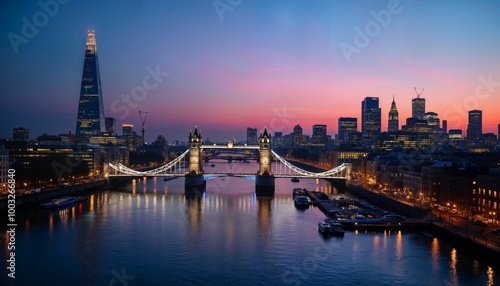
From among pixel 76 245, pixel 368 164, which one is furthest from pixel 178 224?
pixel 368 164

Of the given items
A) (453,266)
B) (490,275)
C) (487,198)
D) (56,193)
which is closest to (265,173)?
(56,193)

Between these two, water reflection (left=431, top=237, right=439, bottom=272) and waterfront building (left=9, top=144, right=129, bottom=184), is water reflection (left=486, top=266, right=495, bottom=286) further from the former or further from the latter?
waterfront building (left=9, top=144, right=129, bottom=184)

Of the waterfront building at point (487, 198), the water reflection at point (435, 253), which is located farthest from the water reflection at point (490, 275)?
the waterfront building at point (487, 198)

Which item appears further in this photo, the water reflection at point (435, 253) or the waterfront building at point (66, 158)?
the waterfront building at point (66, 158)

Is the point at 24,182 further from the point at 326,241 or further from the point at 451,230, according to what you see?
the point at 451,230

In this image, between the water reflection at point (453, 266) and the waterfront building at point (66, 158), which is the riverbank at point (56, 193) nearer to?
the waterfront building at point (66, 158)

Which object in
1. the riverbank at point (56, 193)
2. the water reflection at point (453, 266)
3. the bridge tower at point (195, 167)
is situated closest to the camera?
the water reflection at point (453, 266)

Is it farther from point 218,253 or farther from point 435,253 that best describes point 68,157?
point 435,253
